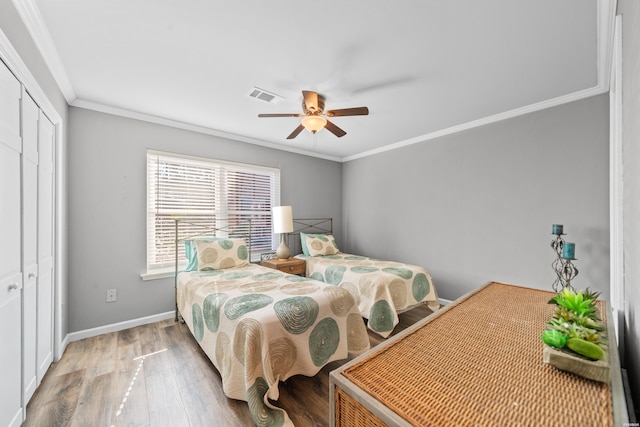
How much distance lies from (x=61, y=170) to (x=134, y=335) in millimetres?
1761

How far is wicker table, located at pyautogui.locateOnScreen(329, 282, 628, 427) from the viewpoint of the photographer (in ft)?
1.77

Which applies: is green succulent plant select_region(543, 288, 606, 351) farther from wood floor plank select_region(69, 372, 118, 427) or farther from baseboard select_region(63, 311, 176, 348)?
baseboard select_region(63, 311, 176, 348)

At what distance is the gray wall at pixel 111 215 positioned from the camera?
268cm

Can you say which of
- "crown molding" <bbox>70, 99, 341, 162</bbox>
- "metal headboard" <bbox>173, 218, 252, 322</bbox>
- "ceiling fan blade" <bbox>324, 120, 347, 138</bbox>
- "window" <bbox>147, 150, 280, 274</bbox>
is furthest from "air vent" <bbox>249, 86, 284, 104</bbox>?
"metal headboard" <bbox>173, 218, 252, 322</bbox>

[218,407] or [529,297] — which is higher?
[529,297]

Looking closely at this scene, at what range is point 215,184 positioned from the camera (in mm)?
3621

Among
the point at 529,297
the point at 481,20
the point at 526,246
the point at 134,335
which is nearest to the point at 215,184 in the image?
the point at 134,335

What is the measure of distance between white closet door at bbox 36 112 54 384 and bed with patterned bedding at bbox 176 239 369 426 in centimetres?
99

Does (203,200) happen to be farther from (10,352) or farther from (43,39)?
(10,352)

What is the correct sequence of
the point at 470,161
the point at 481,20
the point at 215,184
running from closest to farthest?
the point at 481,20 < the point at 470,161 < the point at 215,184

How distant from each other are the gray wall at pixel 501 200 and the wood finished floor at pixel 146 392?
7.75 feet

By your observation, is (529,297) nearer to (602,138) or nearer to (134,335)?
(602,138)

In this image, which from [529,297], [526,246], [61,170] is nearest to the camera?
[529,297]

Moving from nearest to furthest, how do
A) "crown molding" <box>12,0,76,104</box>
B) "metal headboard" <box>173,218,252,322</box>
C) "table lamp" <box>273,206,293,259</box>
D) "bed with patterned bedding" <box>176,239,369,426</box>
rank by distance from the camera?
"crown molding" <box>12,0,76,104</box>, "bed with patterned bedding" <box>176,239,369,426</box>, "metal headboard" <box>173,218,252,322</box>, "table lamp" <box>273,206,293,259</box>
